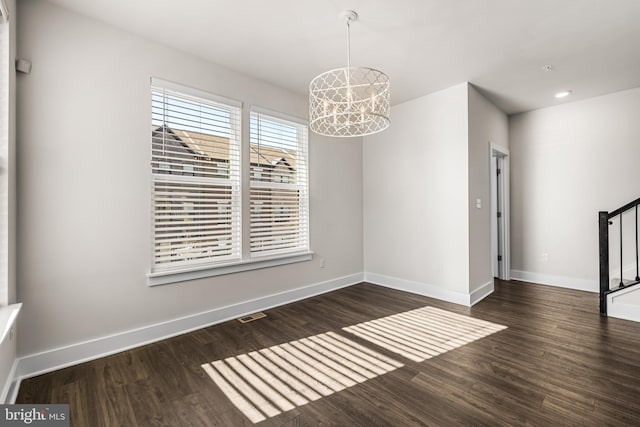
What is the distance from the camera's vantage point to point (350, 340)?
270cm

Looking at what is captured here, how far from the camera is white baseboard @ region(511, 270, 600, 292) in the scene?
4152mm

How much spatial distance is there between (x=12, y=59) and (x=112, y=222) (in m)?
1.25

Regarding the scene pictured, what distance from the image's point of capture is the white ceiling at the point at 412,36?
2.24 meters

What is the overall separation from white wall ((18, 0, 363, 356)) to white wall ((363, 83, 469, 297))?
263 cm

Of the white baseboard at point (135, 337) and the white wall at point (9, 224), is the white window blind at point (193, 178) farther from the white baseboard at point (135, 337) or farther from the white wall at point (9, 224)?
the white wall at point (9, 224)

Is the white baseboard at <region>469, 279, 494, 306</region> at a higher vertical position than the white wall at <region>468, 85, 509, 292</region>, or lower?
lower

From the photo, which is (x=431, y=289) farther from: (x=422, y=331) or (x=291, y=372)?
(x=291, y=372)

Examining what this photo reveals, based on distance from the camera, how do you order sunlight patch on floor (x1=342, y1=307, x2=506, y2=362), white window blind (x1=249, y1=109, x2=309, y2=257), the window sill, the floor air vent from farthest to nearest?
white window blind (x1=249, y1=109, x2=309, y2=257), the floor air vent, the window sill, sunlight patch on floor (x1=342, y1=307, x2=506, y2=362)

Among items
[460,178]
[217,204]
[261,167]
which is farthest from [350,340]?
[460,178]

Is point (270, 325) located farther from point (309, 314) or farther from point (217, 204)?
point (217, 204)

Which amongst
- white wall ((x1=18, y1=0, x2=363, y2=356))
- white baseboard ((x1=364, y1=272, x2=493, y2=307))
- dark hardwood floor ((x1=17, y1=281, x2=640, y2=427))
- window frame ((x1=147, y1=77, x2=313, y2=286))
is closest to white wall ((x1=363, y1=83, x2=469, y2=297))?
white baseboard ((x1=364, y1=272, x2=493, y2=307))

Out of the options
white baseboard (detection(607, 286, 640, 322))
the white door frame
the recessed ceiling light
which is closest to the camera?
white baseboard (detection(607, 286, 640, 322))

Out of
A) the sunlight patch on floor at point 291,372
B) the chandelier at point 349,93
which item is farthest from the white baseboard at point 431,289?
the chandelier at point 349,93

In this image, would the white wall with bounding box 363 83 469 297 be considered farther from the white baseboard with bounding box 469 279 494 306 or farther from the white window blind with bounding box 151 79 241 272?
the white window blind with bounding box 151 79 241 272
